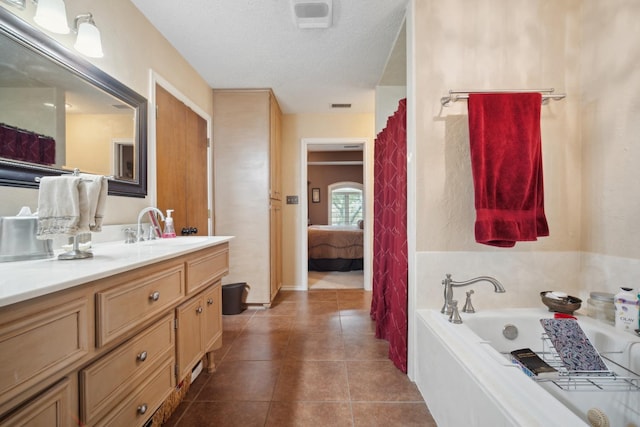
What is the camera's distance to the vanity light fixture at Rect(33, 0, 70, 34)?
112cm

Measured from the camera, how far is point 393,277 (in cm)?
203

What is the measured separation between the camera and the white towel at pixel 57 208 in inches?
37.7

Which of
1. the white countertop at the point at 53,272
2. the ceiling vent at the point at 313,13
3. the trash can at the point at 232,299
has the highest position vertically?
the ceiling vent at the point at 313,13

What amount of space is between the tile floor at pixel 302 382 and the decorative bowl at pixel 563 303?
2.84 ft

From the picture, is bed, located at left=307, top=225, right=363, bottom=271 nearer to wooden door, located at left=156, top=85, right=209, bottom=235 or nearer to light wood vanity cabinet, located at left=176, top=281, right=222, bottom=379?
wooden door, located at left=156, top=85, right=209, bottom=235

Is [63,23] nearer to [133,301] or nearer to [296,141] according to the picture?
[133,301]

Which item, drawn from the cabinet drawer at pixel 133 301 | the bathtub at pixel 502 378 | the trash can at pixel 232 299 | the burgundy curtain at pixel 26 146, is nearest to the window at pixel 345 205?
the trash can at pixel 232 299

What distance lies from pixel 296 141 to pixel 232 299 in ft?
7.01

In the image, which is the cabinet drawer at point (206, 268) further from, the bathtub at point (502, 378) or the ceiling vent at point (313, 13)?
the ceiling vent at point (313, 13)

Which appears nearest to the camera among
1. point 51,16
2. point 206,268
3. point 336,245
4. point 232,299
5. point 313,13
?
point 51,16

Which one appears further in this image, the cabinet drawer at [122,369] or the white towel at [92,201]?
the white towel at [92,201]

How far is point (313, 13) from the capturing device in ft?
6.10

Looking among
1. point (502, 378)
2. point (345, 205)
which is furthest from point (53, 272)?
point (345, 205)

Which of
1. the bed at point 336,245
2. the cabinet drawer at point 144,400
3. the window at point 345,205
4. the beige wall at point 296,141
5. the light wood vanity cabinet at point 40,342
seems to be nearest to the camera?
the light wood vanity cabinet at point 40,342
